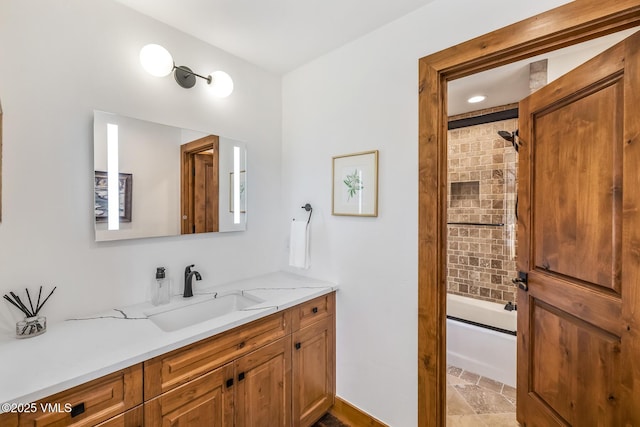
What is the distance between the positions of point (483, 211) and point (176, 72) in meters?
3.14

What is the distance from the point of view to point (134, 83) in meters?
1.50

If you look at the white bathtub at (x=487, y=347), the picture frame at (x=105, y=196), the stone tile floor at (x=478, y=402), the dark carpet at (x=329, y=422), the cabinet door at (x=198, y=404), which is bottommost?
the stone tile floor at (x=478, y=402)

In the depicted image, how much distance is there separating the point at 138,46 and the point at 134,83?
0.21m

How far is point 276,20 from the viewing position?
5.19ft

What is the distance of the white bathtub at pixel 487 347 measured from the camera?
2.19m

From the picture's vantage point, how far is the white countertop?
33.2 inches

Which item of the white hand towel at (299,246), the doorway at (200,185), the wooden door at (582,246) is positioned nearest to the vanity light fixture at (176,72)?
the doorway at (200,185)

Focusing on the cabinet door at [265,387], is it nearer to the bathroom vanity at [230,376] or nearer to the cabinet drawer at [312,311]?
the bathroom vanity at [230,376]

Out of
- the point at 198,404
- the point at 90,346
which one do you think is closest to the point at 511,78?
the point at 198,404

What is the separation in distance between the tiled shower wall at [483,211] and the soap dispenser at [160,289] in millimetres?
3000

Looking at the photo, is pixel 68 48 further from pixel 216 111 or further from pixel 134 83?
pixel 216 111

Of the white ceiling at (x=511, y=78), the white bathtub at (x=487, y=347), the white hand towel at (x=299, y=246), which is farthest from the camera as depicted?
the white bathtub at (x=487, y=347)

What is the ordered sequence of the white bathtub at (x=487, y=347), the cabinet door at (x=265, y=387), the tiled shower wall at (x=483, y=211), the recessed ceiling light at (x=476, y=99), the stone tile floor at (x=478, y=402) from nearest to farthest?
1. the cabinet door at (x=265, y=387)
2. the stone tile floor at (x=478, y=402)
3. the white bathtub at (x=487, y=347)
4. the recessed ceiling light at (x=476, y=99)
5. the tiled shower wall at (x=483, y=211)

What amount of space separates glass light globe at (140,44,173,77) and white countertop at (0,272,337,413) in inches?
50.3
